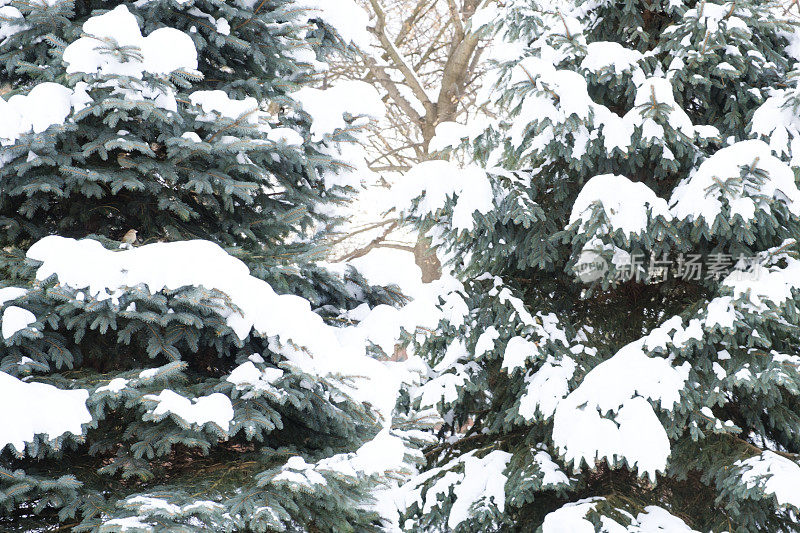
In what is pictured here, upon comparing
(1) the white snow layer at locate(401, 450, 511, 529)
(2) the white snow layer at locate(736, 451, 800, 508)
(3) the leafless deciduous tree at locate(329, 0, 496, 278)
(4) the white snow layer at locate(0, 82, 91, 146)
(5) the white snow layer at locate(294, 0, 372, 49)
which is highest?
(5) the white snow layer at locate(294, 0, 372, 49)

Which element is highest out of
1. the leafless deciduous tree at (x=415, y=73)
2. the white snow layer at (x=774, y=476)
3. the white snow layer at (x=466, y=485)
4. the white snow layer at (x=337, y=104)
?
the white snow layer at (x=337, y=104)

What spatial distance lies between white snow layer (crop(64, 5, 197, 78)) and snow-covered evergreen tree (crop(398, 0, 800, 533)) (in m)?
1.72

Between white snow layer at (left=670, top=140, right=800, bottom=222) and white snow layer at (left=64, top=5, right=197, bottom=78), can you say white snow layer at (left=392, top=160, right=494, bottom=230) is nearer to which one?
white snow layer at (left=670, top=140, right=800, bottom=222)

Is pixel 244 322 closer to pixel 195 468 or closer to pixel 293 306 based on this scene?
pixel 293 306

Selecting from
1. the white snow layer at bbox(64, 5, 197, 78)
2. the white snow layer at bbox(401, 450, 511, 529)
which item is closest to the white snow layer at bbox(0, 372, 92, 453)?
the white snow layer at bbox(64, 5, 197, 78)

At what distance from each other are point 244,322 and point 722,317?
8.09 ft

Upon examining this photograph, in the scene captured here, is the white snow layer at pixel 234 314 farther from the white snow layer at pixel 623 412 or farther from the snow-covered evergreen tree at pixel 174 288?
the white snow layer at pixel 623 412

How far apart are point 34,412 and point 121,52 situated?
1235 mm

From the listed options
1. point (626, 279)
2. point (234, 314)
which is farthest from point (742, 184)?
point (234, 314)

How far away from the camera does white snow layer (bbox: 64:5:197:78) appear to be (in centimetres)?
217

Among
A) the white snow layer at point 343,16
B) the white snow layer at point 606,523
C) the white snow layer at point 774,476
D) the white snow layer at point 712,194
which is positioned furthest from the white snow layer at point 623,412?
the white snow layer at point 343,16

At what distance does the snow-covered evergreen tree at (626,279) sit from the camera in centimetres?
322

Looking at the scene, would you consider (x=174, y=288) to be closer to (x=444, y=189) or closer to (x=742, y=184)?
(x=444, y=189)

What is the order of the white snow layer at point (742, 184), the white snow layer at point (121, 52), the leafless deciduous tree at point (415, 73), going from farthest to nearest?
1. the leafless deciduous tree at point (415, 73)
2. the white snow layer at point (742, 184)
3. the white snow layer at point (121, 52)
